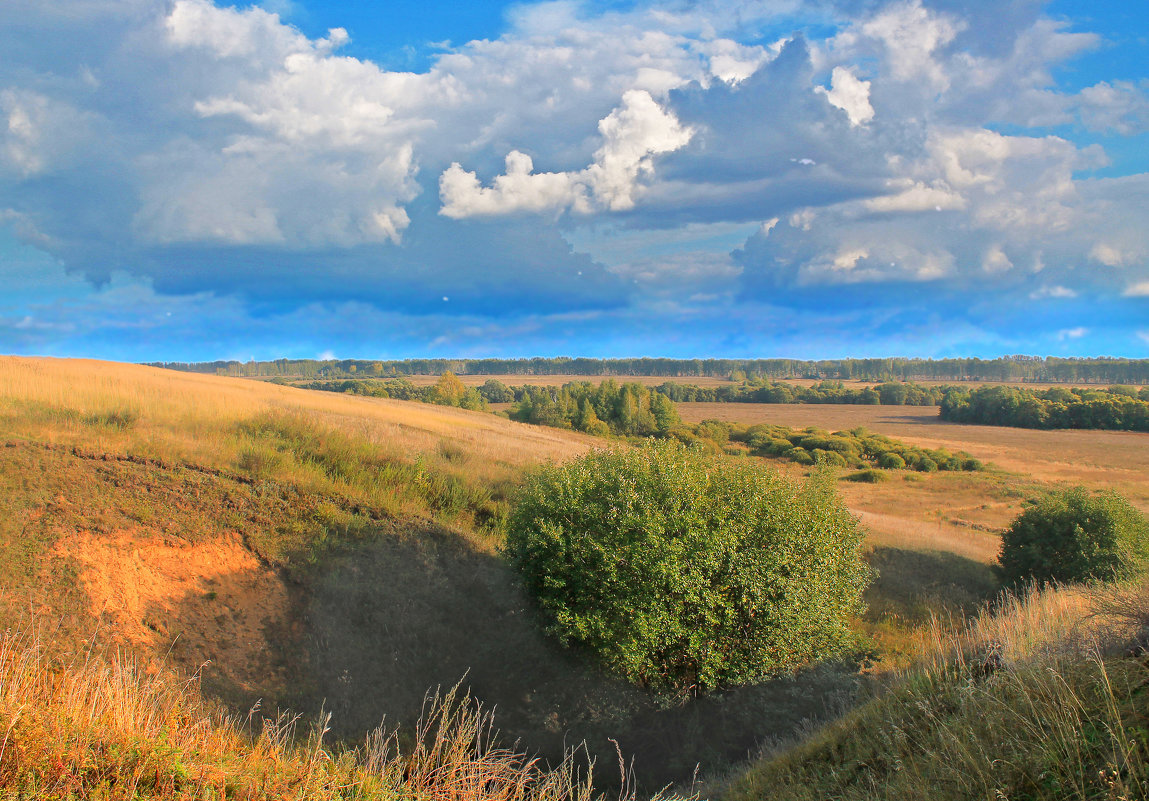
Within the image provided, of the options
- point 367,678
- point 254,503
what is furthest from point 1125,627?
point 254,503

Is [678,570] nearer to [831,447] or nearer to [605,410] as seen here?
[831,447]

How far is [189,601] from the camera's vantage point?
38.9ft

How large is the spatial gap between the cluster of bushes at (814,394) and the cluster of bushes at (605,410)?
51821mm

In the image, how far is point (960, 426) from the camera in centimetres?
10850

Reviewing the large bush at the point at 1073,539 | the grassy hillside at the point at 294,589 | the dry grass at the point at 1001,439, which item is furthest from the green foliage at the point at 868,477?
the grassy hillside at the point at 294,589

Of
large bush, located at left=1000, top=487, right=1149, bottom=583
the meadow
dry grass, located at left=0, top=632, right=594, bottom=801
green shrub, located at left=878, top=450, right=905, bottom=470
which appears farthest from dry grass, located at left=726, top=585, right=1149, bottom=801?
green shrub, located at left=878, top=450, right=905, bottom=470

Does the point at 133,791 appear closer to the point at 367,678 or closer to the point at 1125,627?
the point at 367,678

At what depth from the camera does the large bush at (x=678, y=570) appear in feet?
39.1

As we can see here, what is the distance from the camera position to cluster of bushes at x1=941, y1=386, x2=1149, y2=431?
315 feet

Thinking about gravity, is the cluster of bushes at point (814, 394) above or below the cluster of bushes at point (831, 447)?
above

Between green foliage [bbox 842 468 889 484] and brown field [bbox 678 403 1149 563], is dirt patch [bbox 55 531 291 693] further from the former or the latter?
green foliage [bbox 842 468 889 484]

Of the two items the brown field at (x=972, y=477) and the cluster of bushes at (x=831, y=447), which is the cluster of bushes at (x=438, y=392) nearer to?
the cluster of bushes at (x=831, y=447)

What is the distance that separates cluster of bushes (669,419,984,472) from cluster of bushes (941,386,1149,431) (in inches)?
1619

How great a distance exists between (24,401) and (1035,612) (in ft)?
81.0
